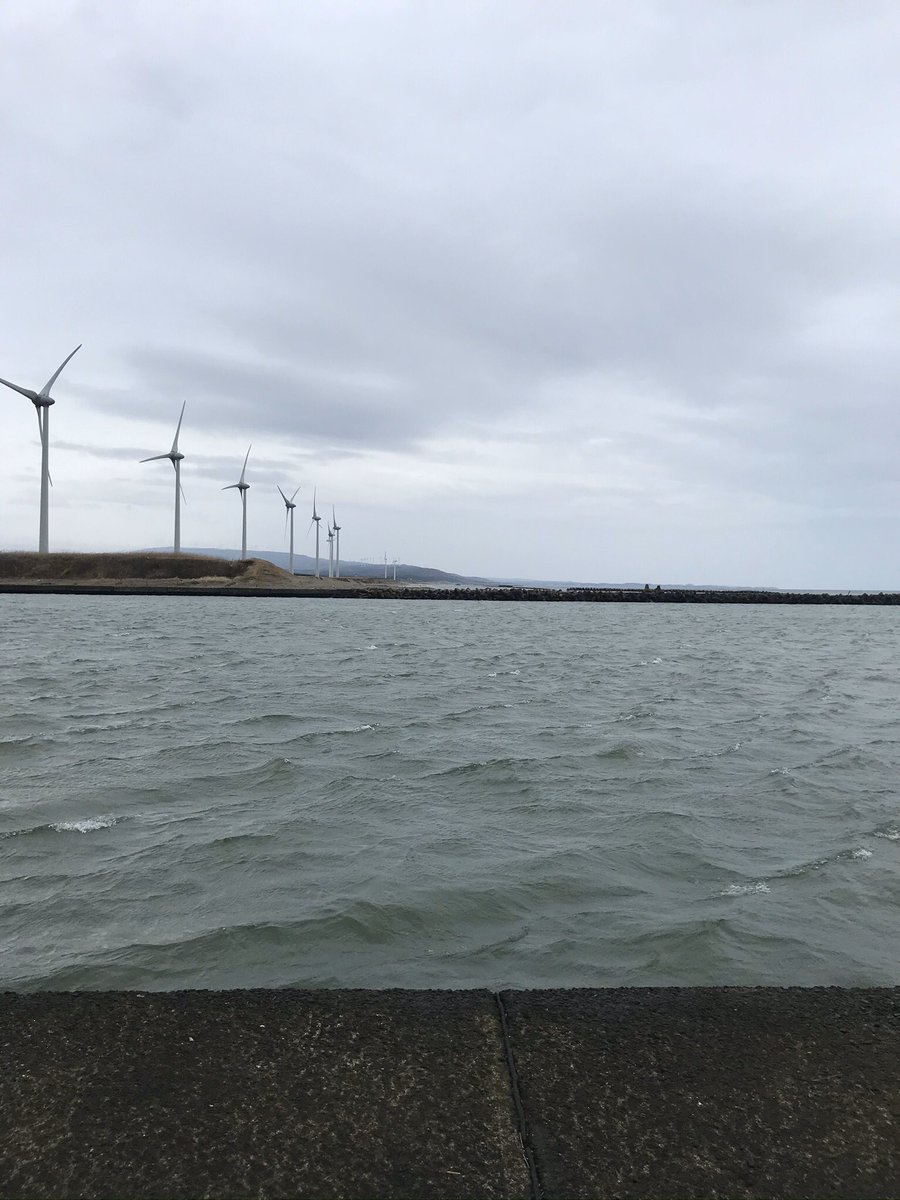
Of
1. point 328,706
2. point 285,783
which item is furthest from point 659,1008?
point 328,706

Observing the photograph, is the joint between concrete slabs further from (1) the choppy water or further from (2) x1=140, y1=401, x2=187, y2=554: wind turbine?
(2) x1=140, y1=401, x2=187, y2=554: wind turbine

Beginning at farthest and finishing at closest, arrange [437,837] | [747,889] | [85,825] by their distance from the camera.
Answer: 1. [85,825]
2. [437,837]
3. [747,889]

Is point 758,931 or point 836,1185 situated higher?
point 836,1185

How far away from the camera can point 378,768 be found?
1140cm

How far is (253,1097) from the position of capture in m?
3.14

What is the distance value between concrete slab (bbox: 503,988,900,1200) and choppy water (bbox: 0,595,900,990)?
1.70 meters

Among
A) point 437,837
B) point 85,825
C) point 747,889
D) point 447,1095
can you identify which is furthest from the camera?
point 85,825

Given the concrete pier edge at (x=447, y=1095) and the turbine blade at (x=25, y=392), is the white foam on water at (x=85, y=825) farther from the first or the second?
the turbine blade at (x=25, y=392)

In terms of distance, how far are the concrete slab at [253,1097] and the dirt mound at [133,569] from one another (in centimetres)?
10208

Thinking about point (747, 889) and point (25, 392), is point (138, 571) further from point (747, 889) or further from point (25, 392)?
point (747, 889)

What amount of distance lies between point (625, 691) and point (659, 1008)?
58.6 feet

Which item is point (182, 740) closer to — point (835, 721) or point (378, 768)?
point (378, 768)

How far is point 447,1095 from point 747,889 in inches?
196

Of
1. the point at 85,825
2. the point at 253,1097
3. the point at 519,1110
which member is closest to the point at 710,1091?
the point at 519,1110
